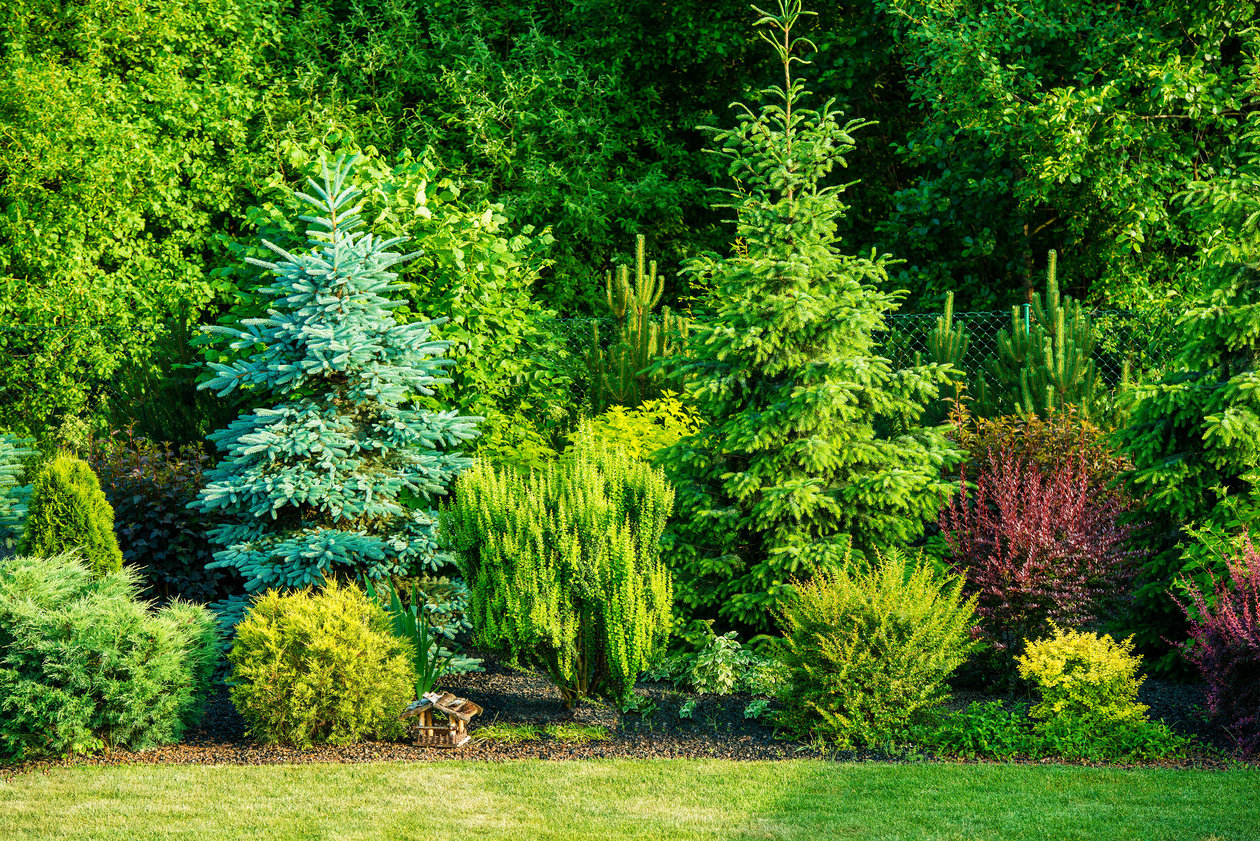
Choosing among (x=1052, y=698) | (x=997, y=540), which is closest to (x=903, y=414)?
(x=997, y=540)

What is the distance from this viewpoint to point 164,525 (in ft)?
26.7

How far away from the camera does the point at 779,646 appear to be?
6.23m

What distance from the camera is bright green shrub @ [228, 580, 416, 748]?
592cm

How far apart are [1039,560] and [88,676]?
17.2 ft

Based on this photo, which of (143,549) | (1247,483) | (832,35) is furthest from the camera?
(832,35)

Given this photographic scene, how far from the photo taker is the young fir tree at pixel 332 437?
701 centimetres

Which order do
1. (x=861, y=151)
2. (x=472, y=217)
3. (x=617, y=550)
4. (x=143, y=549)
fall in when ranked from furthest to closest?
1. (x=861, y=151)
2. (x=472, y=217)
3. (x=143, y=549)
4. (x=617, y=550)

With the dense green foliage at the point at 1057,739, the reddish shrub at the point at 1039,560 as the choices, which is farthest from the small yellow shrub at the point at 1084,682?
the reddish shrub at the point at 1039,560

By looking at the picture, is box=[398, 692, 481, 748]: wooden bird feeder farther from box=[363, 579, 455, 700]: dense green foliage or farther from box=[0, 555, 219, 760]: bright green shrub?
box=[0, 555, 219, 760]: bright green shrub

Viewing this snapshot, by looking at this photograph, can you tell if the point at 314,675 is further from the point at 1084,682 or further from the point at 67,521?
the point at 1084,682

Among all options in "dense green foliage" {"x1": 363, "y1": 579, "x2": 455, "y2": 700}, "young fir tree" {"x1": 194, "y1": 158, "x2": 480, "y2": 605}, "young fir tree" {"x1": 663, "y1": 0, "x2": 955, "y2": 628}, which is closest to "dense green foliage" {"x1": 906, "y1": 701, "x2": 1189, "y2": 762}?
"young fir tree" {"x1": 663, "y1": 0, "x2": 955, "y2": 628}

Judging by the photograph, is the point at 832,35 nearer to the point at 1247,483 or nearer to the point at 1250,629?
the point at 1247,483

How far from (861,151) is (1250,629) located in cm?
1236

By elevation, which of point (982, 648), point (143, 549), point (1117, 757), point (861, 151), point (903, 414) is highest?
point (861, 151)
